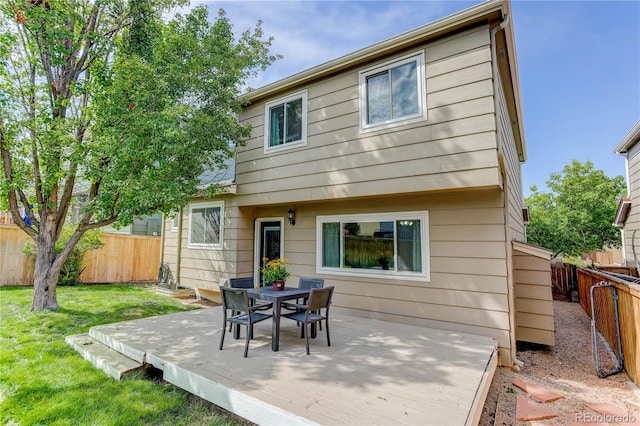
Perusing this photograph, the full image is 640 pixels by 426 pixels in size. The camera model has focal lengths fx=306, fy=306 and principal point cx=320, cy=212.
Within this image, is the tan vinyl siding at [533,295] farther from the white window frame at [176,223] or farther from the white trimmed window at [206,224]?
the white window frame at [176,223]

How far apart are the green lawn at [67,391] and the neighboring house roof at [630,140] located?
37.8 ft

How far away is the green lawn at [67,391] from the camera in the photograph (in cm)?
297

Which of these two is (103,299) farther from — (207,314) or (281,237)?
(281,237)

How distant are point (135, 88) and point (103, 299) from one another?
5.48 metres

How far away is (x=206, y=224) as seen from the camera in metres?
8.95

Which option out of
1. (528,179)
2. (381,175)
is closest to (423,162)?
(381,175)

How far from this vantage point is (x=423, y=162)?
195 inches

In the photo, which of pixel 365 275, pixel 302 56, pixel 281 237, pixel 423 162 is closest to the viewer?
pixel 423 162

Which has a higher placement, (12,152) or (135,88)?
(135,88)

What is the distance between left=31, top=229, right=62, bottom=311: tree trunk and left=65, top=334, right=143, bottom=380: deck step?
2.32 m

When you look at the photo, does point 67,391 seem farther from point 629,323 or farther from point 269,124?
point 629,323

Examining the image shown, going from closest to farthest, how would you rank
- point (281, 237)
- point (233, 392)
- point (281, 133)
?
point (233, 392), point (281, 133), point (281, 237)

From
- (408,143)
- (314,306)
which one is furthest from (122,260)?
(408,143)

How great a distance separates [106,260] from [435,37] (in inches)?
494
